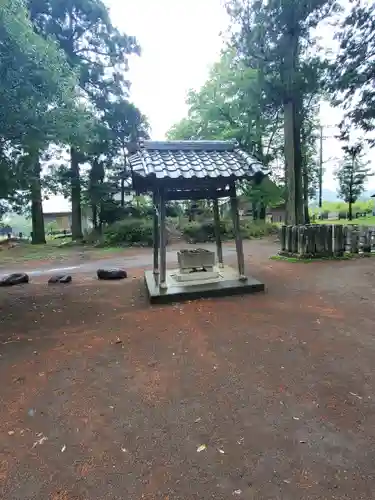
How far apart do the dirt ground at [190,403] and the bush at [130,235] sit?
1309cm

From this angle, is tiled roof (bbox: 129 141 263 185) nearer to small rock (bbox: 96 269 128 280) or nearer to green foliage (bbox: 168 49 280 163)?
small rock (bbox: 96 269 128 280)

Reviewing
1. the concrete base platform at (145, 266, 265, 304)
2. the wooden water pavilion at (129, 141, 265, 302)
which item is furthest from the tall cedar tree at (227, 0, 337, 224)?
the concrete base platform at (145, 266, 265, 304)

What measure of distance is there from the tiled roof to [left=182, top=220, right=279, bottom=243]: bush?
42.0 feet

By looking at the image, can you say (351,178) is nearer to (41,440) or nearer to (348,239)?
(348,239)

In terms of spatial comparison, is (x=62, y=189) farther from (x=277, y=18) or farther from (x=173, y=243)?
(x=277, y=18)

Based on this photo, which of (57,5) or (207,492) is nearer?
(207,492)

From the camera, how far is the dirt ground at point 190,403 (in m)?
1.85

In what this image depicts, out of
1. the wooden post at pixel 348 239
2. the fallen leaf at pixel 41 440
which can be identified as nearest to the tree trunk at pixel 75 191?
the wooden post at pixel 348 239

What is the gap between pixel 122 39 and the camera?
18.8 meters

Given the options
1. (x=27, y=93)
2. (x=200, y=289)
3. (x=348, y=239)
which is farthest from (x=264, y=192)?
(x=27, y=93)

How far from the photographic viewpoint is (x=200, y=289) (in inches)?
227

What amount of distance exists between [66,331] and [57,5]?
19306 millimetres

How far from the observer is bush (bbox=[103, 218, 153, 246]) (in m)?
18.1

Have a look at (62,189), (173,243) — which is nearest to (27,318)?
(173,243)
